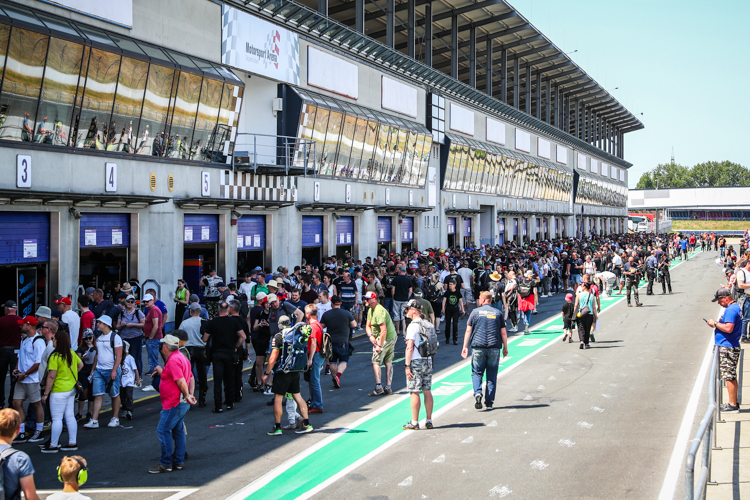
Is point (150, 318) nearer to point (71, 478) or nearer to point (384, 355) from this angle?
point (384, 355)

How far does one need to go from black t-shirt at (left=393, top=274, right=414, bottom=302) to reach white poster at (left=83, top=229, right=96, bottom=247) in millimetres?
7239

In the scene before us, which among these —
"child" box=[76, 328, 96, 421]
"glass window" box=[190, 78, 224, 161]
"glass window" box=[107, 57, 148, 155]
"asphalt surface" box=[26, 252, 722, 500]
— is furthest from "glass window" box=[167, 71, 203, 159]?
"child" box=[76, 328, 96, 421]

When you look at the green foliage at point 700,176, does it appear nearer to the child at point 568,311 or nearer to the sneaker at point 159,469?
the child at point 568,311

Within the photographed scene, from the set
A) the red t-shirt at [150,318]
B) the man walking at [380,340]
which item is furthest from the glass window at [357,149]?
the man walking at [380,340]

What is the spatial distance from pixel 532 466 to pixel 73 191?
1194 cm

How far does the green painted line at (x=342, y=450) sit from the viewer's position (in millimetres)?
6406

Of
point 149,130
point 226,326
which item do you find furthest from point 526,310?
point 149,130

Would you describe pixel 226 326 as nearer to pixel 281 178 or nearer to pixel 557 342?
pixel 557 342

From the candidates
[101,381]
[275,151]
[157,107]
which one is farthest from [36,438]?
[275,151]

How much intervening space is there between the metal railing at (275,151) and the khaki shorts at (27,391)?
11816mm

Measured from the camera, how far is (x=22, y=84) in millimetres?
13086

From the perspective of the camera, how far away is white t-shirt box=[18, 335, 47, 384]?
312 inches

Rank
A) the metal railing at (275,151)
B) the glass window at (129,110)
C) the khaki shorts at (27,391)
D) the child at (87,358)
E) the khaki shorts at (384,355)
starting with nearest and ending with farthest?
the khaki shorts at (27,391)
the child at (87,358)
the khaki shorts at (384,355)
the glass window at (129,110)
the metal railing at (275,151)

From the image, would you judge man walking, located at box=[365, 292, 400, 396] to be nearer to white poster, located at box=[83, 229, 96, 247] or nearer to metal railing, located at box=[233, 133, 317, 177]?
white poster, located at box=[83, 229, 96, 247]
